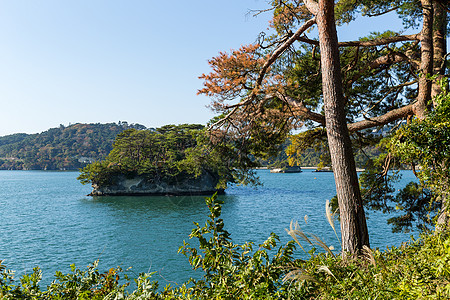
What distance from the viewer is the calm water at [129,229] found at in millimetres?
15648

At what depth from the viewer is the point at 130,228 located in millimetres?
23656

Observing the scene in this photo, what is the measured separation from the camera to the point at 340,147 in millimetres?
4371

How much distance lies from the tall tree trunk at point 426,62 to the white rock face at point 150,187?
38590 mm

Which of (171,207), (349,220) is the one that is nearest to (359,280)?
(349,220)

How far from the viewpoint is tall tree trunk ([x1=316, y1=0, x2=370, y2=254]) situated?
4.18 m

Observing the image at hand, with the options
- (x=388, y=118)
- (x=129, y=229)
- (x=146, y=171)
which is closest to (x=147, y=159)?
(x=146, y=171)

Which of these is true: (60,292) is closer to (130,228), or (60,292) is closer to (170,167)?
(130,228)

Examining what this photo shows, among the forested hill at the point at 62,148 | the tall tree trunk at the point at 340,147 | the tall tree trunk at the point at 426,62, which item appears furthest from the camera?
the forested hill at the point at 62,148

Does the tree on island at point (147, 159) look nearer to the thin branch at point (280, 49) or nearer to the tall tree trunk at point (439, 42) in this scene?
the thin branch at point (280, 49)

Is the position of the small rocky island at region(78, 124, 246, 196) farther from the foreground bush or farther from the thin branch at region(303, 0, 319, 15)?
the foreground bush

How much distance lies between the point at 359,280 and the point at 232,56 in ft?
15.0

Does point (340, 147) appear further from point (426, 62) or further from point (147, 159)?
point (147, 159)

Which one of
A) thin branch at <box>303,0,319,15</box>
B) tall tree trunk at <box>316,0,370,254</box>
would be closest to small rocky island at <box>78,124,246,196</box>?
thin branch at <box>303,0,319,15</box>

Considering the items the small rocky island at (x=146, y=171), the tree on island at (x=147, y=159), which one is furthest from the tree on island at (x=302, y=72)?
the small rocky island at (x=146, y=171)
